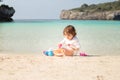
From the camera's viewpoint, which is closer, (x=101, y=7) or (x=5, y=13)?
(x=5, y=13)

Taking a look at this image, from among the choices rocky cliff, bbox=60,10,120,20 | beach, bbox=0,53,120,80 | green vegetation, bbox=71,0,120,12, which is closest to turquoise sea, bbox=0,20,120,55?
beach, bbox=0,53,120,80

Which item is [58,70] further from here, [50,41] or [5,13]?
[5,13]

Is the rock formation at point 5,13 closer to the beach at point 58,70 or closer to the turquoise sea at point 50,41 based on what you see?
the turquoise sea at point 50,41

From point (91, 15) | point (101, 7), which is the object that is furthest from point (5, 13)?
point (101, 7)

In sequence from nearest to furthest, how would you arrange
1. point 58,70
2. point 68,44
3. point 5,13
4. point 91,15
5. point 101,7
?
point 58,70 → point 68,44 → point 5,13 → point 91,15 → point 101,7

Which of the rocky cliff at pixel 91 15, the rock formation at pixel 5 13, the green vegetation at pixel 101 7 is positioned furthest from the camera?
the green vegetation at pixel 101 7

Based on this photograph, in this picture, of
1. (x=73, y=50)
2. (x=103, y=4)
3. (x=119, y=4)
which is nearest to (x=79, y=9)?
(x=103, y=4)

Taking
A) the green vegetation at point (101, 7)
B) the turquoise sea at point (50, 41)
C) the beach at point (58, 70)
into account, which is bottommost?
the green vegetation at point (101, 7)

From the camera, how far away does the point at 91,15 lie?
568ft

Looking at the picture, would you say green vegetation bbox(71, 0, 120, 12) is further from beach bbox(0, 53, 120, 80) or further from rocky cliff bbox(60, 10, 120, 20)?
beach bbox(0, 53, 120, 80)

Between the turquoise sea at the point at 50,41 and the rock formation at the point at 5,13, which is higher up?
the turquoise sea at the point at 50,41

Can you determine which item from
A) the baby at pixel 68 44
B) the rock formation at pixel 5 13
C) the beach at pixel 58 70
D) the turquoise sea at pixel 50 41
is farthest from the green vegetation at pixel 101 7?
the beach at pixel 58 70

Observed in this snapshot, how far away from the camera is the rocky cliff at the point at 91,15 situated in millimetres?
155225

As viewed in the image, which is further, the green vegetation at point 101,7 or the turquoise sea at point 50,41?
the green vegetation at point 101,7
